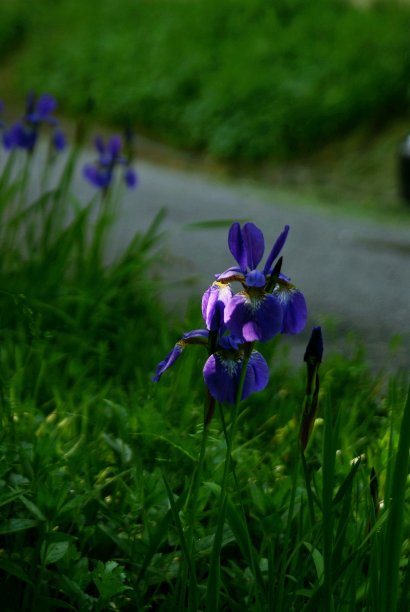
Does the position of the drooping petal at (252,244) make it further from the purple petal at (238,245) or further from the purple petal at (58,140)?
the purple petal at (58,140)

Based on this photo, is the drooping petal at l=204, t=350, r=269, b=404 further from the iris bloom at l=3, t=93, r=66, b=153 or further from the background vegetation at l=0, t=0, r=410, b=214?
the background vegetation at l=0, t=0, r=410, b=214

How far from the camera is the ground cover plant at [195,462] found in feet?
4.25

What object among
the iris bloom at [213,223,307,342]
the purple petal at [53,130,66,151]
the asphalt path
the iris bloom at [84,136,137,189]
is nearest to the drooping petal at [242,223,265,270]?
the iris bloom at [213,223,307,342]

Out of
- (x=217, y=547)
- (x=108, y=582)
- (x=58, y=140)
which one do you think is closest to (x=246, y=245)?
(x=217, y=547)

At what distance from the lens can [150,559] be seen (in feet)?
5.02

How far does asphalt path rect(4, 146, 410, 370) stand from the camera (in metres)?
3.47

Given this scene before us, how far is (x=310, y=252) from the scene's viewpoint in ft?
16.4

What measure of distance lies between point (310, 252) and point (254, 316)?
12.5 feet

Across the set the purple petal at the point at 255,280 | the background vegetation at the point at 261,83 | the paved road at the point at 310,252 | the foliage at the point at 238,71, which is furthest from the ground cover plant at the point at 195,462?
the foliage at the point at 238,71

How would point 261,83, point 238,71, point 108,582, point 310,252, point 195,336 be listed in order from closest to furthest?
1. point 195,336
2. point 108,582
3. point 310,252
4. point 261,83
5. point 238,71

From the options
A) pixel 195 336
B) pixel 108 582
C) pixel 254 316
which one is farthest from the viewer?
pixel 108 582

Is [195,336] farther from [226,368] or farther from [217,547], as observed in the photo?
[217,547]

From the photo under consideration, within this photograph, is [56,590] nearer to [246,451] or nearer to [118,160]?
[246,451]

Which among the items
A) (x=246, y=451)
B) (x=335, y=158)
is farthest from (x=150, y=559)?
(x=335, y=158)
